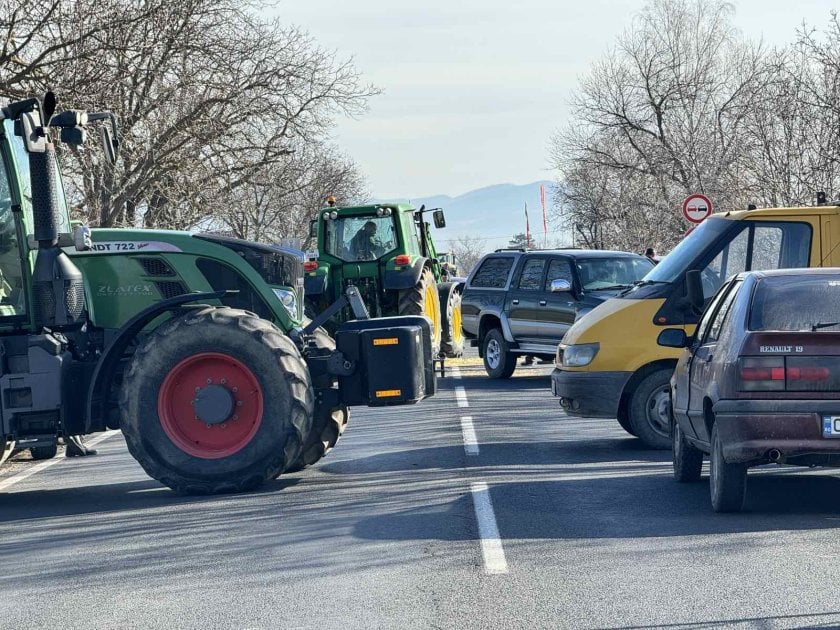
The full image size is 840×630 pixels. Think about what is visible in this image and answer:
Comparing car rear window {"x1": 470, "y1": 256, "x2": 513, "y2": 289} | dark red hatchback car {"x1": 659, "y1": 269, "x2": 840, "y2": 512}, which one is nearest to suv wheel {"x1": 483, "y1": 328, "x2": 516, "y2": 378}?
car rear window {"x1": 470, "y1": 256, "x2": 513, "y2": 289}

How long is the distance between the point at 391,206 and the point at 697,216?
6.20 metres

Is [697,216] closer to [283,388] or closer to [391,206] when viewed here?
[391,206]

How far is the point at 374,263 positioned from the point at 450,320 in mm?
2718

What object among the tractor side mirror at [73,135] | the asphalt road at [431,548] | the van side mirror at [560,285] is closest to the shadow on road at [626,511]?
the asphalt road at [431,548]

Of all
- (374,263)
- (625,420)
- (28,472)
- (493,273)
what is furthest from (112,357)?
(493,273)

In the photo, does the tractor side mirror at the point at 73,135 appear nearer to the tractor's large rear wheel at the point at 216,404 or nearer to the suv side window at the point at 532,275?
the tractor's large rear wheel at the point at 216,404

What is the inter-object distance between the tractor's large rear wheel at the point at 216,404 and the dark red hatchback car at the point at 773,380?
10.1 feet

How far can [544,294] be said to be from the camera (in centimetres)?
2266

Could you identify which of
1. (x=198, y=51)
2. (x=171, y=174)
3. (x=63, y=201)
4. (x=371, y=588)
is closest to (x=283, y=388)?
(x=63, y=201)

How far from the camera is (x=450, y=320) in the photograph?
82.1ft

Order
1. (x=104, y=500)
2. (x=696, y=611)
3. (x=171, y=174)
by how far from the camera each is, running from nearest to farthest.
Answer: (x=696, y=611) < (x=104, y=500) < (x=171, y=174)

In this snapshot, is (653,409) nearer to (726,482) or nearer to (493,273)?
(726,482)

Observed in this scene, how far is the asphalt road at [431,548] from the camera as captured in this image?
696cm

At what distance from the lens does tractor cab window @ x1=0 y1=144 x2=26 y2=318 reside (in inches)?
444
